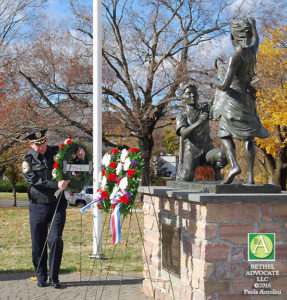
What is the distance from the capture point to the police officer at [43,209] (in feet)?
21.5

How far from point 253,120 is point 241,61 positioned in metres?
0.69

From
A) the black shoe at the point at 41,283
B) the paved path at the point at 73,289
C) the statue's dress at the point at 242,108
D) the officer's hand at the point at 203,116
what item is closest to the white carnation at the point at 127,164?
the statue's dress at the point at 242,108

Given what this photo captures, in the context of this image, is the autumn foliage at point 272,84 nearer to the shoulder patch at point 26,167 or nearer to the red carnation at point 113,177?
the shoulder patch at point 26,167

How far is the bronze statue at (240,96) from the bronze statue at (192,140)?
714mm

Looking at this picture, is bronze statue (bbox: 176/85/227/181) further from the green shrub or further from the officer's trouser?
the green shrub

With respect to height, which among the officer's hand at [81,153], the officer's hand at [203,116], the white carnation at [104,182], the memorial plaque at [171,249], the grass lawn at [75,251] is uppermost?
the officer's hand at [203,116]

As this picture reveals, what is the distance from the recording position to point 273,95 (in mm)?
19141

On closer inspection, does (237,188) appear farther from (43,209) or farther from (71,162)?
(43,209)

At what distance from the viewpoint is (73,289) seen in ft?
21.5

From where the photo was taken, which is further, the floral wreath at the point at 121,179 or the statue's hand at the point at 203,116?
the statue's hand at the point at 203,116

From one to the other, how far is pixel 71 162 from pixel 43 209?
86 centimetres

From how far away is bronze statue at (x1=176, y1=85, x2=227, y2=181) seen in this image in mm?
6219
